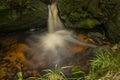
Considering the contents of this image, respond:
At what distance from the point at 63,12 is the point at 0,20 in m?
2.02

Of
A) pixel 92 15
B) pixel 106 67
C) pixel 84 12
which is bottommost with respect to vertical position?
pixel 106 67

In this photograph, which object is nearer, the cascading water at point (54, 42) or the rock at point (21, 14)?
the cascading water at point (54, 42)

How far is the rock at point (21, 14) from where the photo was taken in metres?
6.96

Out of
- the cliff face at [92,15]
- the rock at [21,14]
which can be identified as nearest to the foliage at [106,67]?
the cliff face at [92,15]

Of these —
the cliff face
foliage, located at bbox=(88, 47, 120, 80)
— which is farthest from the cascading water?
foliage, located at bbox=(88, 47, 120, 80)

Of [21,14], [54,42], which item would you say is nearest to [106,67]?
[54,42]

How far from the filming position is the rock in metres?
6.96

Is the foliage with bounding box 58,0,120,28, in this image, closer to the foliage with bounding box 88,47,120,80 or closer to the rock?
the rock

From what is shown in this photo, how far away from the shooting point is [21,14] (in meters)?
7.21

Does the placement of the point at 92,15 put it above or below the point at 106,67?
above

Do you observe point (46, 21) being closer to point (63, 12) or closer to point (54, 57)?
point (63, 12)

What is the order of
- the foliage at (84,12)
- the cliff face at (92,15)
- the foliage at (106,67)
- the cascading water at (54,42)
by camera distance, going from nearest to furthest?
the foliage at (106,67), the cascading water at (54,42), the cliff face at (92,15), the foliage at (84,12)

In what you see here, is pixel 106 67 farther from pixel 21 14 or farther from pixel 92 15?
pixel 21 14

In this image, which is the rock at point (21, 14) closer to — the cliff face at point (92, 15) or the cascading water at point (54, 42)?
the cascading water at point (54, 42)
